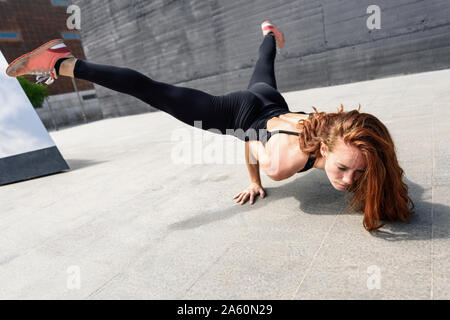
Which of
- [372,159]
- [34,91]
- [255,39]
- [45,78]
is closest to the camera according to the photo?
[372,159]

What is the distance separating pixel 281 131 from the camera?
2033mm

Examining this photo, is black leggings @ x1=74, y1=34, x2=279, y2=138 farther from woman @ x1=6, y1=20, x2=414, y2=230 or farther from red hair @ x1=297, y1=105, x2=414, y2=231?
red hair @ x1=297, y1=105, x2=414, y2=231

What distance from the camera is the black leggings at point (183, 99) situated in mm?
2516

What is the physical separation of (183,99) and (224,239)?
130cm

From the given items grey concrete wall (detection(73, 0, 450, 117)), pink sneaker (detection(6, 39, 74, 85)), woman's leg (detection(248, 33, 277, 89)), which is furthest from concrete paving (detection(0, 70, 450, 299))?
grey concrete wall (detection(73, 0, 450, 117))

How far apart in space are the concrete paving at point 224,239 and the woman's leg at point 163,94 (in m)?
0.70

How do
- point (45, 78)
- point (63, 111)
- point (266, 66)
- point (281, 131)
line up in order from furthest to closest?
1. point (63, 111)
2. point (266, 66)
3. point (45, 78)
4. point (281, 131)

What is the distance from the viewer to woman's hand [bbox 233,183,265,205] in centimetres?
236

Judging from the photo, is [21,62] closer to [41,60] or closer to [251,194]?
[41,60]

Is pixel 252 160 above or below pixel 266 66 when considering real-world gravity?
below

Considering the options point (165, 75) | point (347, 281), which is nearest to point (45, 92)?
point (165, 75)

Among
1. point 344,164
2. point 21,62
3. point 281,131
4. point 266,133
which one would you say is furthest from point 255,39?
point 344,164

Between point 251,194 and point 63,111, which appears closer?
point 251,194

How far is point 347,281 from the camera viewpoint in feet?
4.25
